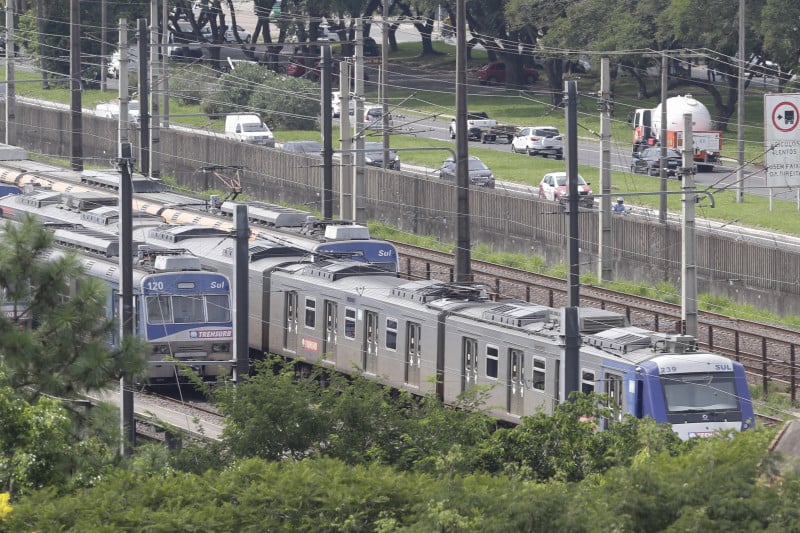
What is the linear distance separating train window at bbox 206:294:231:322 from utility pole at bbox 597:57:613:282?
410 inches

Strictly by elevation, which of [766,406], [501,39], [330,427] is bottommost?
[766,406]

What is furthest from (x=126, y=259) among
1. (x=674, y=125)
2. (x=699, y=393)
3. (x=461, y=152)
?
(x=674, y=125)

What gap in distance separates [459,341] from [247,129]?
42524 mm

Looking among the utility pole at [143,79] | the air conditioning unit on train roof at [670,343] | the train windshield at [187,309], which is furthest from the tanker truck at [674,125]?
the air conditioning unit on train roof at [670,343]

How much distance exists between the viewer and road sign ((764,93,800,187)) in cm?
4181

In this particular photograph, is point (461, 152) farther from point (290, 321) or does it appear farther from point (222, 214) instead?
point (222, 214)

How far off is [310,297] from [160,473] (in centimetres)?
1612

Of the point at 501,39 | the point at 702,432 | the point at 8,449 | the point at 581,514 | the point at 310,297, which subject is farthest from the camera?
the point at 501,39

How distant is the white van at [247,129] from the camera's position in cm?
6756

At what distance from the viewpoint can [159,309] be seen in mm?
30469

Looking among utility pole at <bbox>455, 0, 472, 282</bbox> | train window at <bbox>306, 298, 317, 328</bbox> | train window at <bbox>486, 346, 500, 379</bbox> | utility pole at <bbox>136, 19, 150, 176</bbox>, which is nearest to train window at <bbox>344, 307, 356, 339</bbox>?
train window at <bbox>306, 298, 317, 328</bbox>

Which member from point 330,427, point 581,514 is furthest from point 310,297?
point 581,514

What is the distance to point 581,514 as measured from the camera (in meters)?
12.5

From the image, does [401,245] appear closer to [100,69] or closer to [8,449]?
[8,449]
